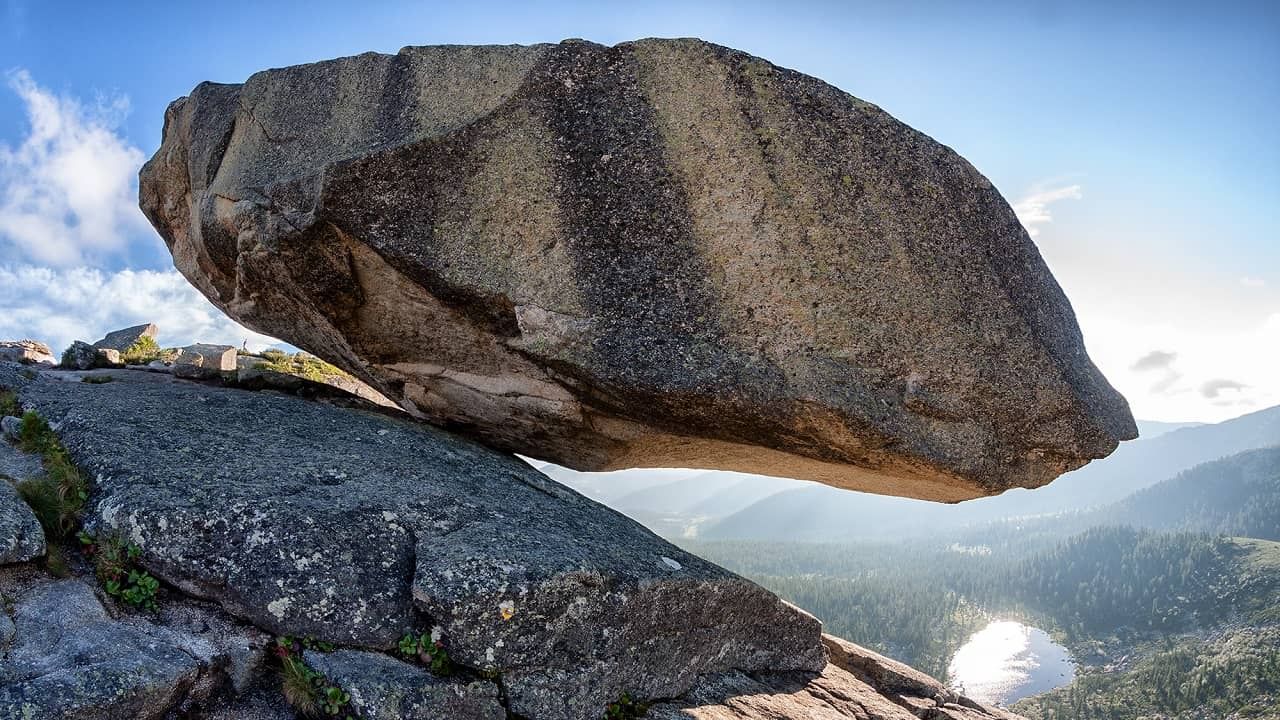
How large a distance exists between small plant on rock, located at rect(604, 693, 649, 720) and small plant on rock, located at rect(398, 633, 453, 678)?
93.3 inches

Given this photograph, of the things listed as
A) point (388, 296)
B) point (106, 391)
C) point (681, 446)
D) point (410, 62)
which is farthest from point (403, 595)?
point (410, 62)

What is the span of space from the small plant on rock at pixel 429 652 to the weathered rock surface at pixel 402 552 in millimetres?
138

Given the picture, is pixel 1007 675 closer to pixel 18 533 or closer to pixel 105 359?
pixel 105 359

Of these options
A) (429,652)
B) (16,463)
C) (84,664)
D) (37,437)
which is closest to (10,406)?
(37,437)

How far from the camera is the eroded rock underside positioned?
800cm

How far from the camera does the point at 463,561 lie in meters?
9.36

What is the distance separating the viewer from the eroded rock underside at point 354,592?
8.00 m

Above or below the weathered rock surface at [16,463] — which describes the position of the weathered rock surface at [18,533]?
below

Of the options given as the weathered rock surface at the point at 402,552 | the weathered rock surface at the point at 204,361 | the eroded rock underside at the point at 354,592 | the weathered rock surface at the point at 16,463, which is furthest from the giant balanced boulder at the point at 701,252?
the weathered rock surface at the point at 16,463

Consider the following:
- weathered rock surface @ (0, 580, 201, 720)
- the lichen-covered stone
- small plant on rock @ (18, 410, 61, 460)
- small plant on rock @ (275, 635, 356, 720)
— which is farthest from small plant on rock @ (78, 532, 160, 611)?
the lichen-covered stone

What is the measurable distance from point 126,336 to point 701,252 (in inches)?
857

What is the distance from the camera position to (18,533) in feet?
28.5

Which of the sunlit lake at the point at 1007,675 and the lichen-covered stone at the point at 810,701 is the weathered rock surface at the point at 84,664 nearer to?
the lichen-covered stone at the point at 810,701

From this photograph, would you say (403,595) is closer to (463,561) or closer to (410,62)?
(463,561)
